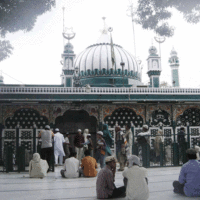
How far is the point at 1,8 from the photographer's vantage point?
7.60m

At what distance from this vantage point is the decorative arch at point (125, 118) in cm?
1544

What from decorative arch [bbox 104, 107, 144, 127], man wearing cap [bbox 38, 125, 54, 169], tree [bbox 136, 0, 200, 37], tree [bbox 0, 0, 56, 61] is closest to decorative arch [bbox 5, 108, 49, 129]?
decorative arch [bbox 104, 107, 144, 127]

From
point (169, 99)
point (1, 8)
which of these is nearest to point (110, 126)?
point (169, 99)

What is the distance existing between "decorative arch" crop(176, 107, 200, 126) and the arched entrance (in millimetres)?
4704

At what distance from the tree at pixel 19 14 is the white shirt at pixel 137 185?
217 inches

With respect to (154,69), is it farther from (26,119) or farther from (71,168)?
(71,168)

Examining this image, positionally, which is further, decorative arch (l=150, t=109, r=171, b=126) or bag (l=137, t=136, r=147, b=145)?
decorative arch (l=150, t=109, r=171, b=126)

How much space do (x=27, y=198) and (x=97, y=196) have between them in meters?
1.10

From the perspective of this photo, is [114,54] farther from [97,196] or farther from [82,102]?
[97,196]

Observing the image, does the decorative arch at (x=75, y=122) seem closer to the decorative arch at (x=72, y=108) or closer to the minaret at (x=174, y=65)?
the decorative arch at (x=72, y=108)

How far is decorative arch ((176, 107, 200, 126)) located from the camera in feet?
52.0

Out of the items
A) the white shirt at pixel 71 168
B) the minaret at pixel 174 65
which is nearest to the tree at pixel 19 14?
the white shirt at pixel 71 168

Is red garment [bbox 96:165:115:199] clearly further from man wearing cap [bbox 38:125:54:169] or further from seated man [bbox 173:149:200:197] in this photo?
man wearing cap [bbox 38:125:54:169]

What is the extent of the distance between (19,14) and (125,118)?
9006mm
